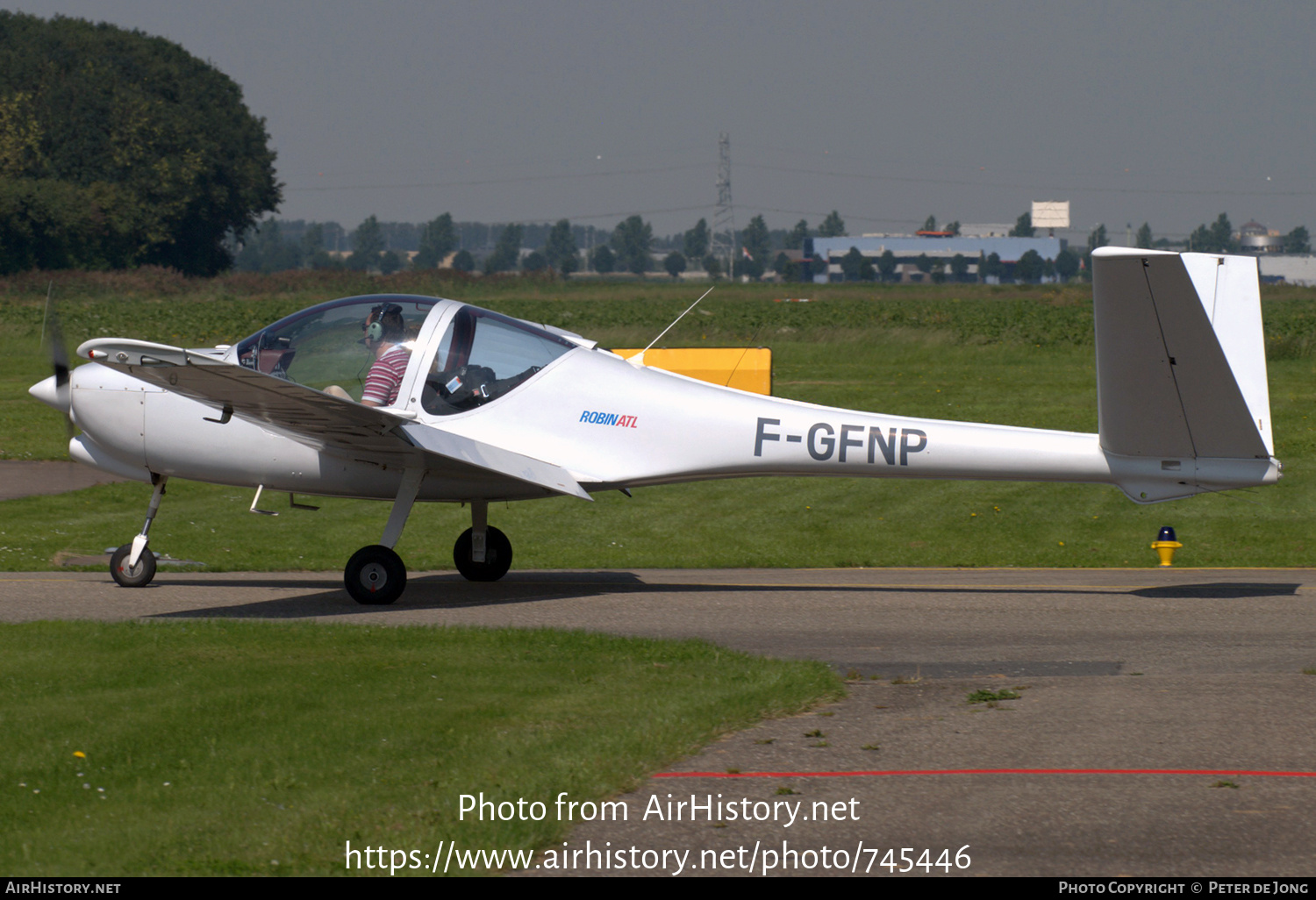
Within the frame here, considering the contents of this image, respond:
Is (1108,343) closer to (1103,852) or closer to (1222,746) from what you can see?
(1222,746)

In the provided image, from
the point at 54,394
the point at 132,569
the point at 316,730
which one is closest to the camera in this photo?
the point at 316,730

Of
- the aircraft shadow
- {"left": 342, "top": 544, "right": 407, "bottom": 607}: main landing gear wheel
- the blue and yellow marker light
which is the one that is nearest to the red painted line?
the aircraft shadow

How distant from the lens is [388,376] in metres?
10.9

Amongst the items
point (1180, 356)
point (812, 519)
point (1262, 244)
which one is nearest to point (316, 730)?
point (1180, 356)

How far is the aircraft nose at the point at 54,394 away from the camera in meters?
11.2

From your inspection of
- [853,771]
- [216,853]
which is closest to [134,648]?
[216,853]

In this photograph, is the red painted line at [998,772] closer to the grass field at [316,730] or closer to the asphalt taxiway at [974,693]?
the asphalt taxiway at [974,693]

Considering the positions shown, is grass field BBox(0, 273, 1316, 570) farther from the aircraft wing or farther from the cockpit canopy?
the cockpit canopy

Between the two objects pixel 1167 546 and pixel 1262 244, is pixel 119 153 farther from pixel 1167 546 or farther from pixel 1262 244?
pixel 1262 244

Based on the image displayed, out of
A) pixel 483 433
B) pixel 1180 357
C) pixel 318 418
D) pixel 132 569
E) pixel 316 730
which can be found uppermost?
pixel 1180 357

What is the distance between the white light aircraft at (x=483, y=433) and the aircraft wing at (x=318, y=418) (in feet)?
0.08

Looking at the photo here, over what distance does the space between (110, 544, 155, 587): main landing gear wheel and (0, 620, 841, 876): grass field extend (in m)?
2.21

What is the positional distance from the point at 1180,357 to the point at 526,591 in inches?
229

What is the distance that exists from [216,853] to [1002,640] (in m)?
6.08
